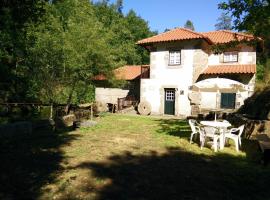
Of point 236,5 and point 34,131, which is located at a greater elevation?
point 236,5

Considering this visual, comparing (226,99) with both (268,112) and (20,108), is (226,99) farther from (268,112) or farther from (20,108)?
(20,108)

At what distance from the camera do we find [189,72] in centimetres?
2156

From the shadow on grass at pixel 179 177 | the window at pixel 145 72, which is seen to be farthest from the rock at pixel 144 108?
the shadow on grass at pixel 179 177

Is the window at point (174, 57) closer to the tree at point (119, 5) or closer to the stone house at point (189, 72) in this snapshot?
the stone house at point (189, 72)

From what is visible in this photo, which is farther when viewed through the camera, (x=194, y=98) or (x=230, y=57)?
(x=230, y=57)

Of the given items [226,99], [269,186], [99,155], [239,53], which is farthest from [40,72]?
[239,53]

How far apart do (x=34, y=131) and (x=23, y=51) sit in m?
6.52

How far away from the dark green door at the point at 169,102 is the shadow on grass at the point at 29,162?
1213 cm

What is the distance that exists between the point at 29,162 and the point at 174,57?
53.8ft

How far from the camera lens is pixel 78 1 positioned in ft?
98.3

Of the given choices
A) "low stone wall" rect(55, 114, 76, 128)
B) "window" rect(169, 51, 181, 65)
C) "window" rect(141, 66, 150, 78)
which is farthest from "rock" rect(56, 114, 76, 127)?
"window" rect(141, 66, 150, 78)

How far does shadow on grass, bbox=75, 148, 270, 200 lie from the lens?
580 centimetres

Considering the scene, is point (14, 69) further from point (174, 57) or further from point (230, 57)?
point (230, 57)

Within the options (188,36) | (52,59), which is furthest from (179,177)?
(188,36)
